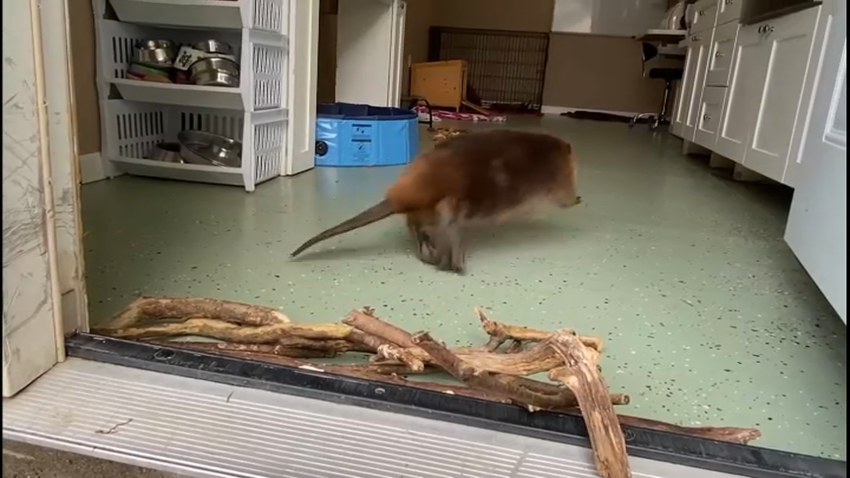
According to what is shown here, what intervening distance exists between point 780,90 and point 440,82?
3.86 m

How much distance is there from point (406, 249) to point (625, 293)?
50 centimetres

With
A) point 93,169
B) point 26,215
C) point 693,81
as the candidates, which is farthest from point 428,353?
point 693,81

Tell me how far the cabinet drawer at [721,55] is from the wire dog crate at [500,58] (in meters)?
3.77

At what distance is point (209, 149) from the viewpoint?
2207 mm

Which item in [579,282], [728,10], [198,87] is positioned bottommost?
[579,282]

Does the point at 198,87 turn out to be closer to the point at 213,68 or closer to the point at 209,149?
the point at 213,68

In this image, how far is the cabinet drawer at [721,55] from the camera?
2953 mm

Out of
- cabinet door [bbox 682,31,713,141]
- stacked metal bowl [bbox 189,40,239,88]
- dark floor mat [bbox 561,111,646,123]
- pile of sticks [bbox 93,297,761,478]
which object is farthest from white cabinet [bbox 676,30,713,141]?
pile of sticks [bbox 93,297,761,478]

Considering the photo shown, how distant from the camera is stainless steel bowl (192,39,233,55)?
2091mm

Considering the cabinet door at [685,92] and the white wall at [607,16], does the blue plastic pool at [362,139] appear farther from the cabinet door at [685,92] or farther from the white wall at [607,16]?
the white wall at [607,16]

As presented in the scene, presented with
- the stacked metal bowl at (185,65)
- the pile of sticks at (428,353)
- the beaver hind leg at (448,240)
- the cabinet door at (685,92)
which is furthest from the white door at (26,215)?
the cabinet door at (685,92)

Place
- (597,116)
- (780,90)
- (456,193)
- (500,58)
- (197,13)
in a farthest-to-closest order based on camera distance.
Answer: (500,58)
(597,116)
(780,90)
(197,13)
(456,193)

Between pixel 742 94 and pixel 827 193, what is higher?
pixel 742 94

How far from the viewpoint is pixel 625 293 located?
129 cm
